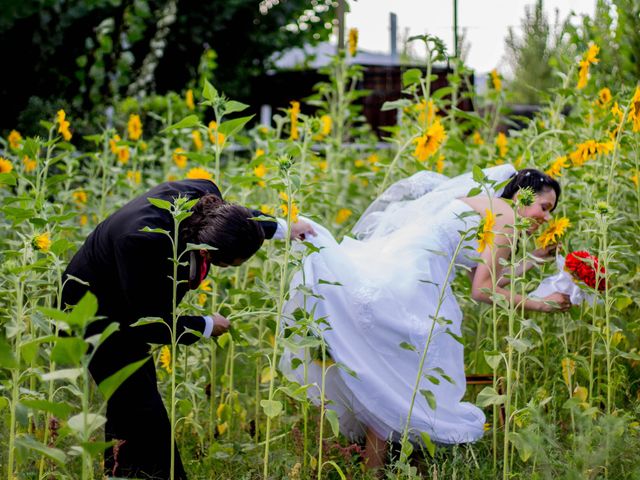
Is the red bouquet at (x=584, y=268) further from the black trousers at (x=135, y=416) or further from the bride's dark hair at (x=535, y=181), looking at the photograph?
the black trousers at (x=135, y=416)

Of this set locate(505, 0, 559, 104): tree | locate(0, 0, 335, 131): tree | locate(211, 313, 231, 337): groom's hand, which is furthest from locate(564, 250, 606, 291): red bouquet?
locate(505, 0, 559, 104): tree

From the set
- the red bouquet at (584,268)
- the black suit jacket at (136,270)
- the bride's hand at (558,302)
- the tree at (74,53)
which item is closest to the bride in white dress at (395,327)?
the bride's hand at (558,302)

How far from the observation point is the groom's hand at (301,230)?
3041mm

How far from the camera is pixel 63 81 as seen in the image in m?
6.62

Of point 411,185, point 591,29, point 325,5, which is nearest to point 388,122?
point 325,5

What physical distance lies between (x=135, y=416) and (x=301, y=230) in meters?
0.79

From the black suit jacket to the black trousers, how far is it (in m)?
0.09

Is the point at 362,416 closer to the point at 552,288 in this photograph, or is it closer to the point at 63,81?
the point at 552,288

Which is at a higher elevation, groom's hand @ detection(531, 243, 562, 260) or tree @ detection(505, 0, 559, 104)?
tree @ detection(505, 0, 559, 104)

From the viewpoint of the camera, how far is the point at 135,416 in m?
2.89

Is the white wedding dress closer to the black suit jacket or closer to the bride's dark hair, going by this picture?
the bride's dark hair

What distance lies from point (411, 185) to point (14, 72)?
4.25 m

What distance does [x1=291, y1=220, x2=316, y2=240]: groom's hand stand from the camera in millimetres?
3041

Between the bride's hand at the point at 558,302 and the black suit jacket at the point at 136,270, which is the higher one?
the black suit jacket at the point at 136,270
